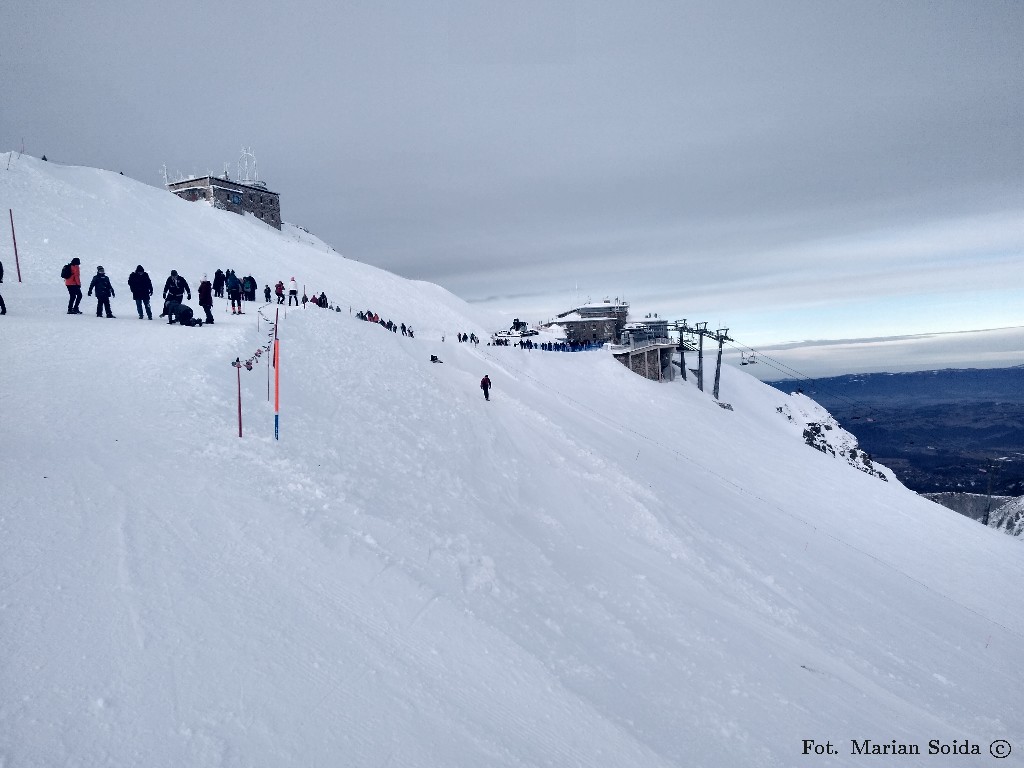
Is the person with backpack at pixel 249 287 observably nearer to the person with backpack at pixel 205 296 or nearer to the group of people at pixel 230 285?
the group of people at pixel 230 285

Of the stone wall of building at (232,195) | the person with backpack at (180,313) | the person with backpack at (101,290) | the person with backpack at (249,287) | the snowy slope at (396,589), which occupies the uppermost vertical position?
the stone wall of building at (232,195)

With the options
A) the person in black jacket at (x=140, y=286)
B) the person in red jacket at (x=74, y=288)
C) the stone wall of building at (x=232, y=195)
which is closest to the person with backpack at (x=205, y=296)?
the person in black jacket at (x=140, y=286)

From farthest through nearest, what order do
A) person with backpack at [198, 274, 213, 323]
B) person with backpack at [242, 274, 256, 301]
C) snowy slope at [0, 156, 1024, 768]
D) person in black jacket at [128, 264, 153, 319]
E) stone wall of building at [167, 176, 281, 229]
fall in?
stone wall of building at [167, 176, 281, 229] → person with backpack at [242, 274, 256, 301] → person with backpack at [198, 274, 213, 323] → person in black jacket at [128, 264, 153, 319] → snowy slope at [0, 156, 1024, 768]

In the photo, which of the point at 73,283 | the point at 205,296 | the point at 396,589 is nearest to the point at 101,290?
the point at 73,283

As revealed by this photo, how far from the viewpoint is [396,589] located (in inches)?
314

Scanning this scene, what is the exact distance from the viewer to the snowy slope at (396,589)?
5277 mm

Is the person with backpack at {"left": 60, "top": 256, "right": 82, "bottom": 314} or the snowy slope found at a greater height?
the person with backpack at {"left": 60, "top": 256, "right": 82, "bottom": 314}

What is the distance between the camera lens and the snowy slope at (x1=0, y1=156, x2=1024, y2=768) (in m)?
5.28

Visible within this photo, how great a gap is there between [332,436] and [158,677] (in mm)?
7824

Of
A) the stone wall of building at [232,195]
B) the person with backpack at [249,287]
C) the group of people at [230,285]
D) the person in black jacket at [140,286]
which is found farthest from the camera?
the stone wall of building at [232,195]

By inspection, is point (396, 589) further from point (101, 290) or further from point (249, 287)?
point (249, 287)

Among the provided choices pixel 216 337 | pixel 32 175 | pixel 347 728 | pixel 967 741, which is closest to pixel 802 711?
pixel 967 741

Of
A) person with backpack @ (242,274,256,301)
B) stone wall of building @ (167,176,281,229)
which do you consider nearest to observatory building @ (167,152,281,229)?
stone wall of building @ (167,176,281,229)

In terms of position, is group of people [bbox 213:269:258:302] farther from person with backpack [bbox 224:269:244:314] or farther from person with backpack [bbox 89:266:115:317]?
person with backpack [bbox 89:266:115:317]
